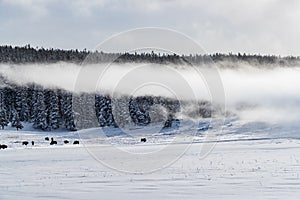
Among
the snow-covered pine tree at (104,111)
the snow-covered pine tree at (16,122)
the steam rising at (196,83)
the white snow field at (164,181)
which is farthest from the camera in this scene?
the snow-covered pine tree at (16,122)

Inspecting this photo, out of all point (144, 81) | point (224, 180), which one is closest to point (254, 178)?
point (224, 180)

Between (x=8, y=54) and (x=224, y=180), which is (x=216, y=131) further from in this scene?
(x=8, y=54)

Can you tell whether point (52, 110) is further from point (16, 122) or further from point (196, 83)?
point (196, 83)

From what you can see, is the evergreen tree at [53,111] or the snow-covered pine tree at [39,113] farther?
the evergreen tree at [53,111]

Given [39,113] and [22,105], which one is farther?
[22,105]

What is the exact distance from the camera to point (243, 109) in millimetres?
85375

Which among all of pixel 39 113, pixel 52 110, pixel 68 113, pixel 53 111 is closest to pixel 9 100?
pixel 52 110

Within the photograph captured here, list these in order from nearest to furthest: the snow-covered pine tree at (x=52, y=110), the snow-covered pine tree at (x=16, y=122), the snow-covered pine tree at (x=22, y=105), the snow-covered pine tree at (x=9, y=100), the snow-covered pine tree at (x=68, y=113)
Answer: the snow-covered pine tree at (x=16, y=122)
the snow-covered pine tree at (x=68, y=113)
the snow-covered pine tree at (x=52, y=110)
the snow-covered pine tree at (x=9, y=100)
the snow-covered pine tree at (x=22, y=105)

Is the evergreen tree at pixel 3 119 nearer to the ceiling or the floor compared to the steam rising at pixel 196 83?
nearer to the floor

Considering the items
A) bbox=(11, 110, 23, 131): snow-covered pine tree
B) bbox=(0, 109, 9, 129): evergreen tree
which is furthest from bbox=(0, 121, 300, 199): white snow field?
bbox=(0, 109, 9, 129): evergreen tree

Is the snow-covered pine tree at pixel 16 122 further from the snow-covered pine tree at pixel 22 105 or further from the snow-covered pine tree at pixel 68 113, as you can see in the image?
the snow-covered pine tree at pixel 68 113

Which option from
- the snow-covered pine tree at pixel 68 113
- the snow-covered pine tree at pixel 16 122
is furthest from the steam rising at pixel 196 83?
the snow-covered pine tree at pixel 16 122

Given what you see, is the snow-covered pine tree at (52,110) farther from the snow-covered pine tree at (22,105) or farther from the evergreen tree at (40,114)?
the snow-covered pine tree at (22,105)

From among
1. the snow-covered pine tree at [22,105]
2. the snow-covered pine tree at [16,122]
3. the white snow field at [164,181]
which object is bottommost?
the white snow field at [164,181]
